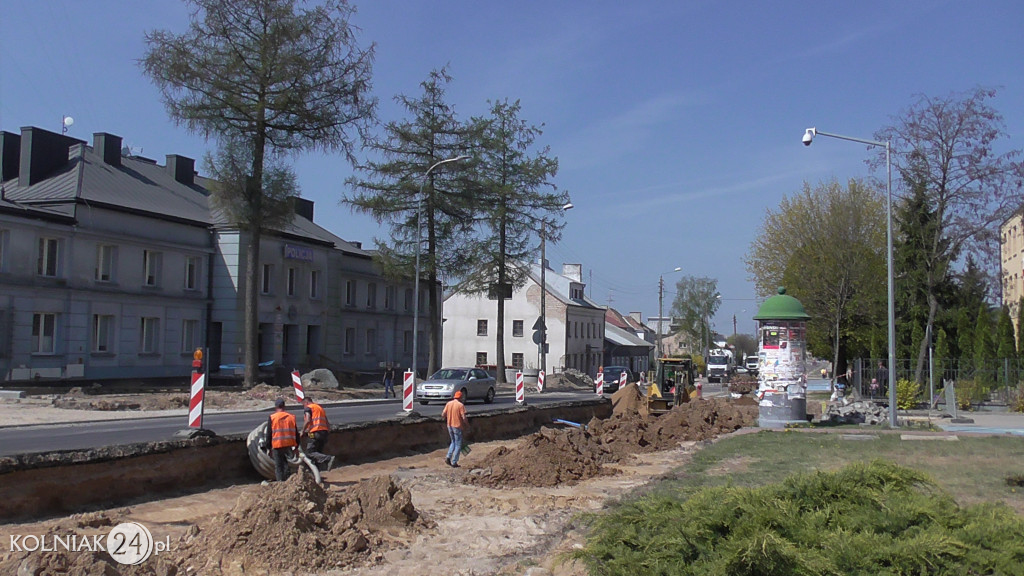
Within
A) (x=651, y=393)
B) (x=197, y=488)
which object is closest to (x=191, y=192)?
(x=651, y=393)

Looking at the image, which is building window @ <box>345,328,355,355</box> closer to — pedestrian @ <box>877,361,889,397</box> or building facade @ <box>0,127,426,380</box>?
building facade @ <box>0,127,426,380</box>

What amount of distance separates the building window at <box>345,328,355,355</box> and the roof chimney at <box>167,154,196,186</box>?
1204 cm

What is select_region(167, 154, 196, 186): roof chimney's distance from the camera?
44469 millimetres

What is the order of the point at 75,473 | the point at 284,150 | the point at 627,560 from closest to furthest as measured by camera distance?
the point at 627,560, the point at 75,473, the point at 284,150

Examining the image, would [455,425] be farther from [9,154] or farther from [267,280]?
[9,154]

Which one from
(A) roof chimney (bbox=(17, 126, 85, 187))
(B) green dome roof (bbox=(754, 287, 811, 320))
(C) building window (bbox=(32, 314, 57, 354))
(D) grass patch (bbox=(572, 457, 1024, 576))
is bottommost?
(D) grass patch (bbox=(572, 457, 1024, 576))

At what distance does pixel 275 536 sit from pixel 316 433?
5352mm

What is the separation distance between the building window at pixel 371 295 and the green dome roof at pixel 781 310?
106 ft

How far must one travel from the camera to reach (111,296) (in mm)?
34562

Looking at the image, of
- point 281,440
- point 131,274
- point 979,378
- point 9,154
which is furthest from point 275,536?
point 9,154

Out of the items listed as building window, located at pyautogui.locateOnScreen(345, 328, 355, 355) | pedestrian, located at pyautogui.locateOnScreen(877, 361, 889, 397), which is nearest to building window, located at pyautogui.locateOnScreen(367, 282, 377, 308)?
building window, located at pyautogui.locateOnScreen(345, 328, 355, 355)

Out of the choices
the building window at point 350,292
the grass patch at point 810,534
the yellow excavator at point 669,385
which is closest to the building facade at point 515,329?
the building window at point 350,292

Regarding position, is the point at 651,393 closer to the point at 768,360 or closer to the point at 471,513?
the point at 768,360

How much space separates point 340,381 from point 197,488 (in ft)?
99.5
